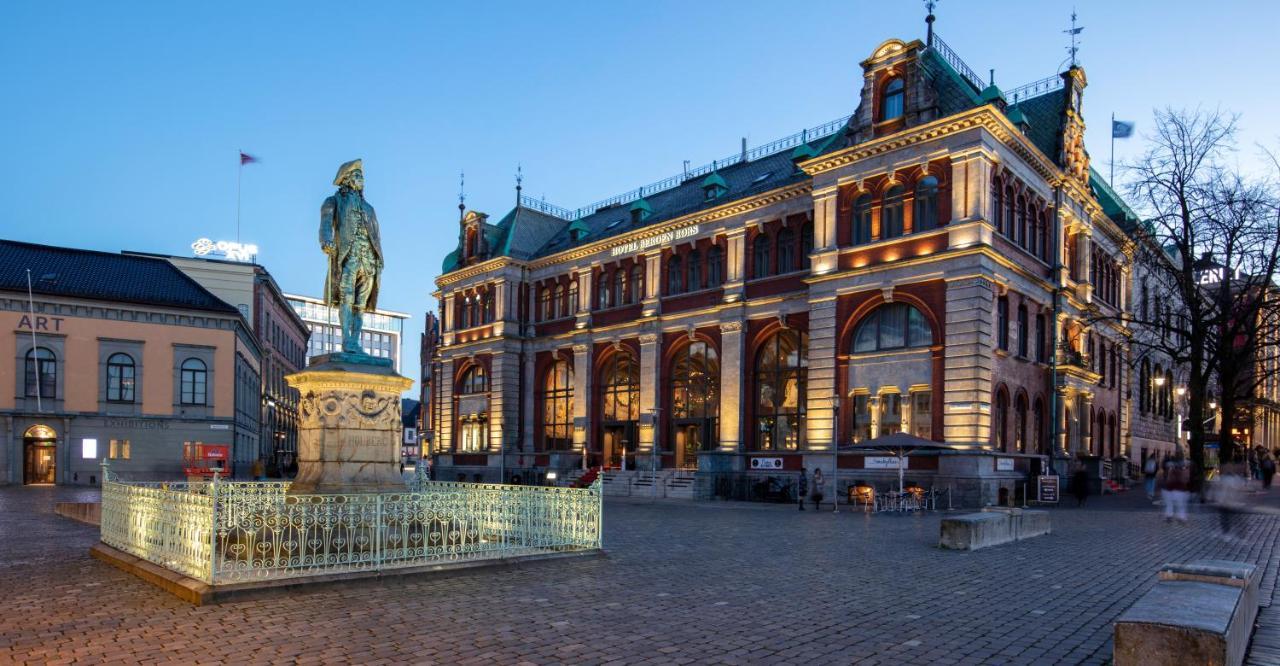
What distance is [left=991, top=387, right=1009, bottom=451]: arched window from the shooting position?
3412cm

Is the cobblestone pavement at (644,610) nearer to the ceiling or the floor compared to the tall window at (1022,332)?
nearer to the floor

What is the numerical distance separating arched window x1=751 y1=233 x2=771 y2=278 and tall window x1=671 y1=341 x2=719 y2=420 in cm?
478

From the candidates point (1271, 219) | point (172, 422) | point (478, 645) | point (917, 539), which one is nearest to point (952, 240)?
point (1271, 219)

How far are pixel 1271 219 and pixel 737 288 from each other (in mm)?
21690

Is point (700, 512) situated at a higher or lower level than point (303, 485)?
lower

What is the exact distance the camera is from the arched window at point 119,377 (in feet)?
162

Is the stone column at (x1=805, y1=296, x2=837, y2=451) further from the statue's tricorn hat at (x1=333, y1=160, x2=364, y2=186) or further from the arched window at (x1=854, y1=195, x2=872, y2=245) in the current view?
the statue's tricorn hat at (x1=333, y1=160, x2=364, y2=186)

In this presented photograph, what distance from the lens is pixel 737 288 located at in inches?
1708

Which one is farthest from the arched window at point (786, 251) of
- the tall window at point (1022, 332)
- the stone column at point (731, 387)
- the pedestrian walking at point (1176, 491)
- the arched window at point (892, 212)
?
the pedestrian walking at point (1176, 491)

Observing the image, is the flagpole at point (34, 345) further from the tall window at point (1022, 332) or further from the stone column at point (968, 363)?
the tall window at point (1022, 332)

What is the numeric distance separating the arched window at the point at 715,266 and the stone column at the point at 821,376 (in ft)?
26.9

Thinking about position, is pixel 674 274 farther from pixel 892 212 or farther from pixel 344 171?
pixel 344 171

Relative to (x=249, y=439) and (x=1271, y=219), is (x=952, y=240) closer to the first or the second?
(x=1271, y=219)

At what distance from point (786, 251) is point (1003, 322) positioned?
10.9 meters
